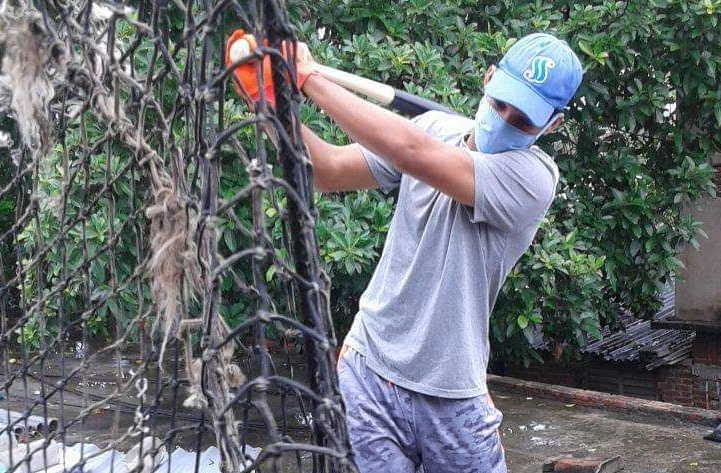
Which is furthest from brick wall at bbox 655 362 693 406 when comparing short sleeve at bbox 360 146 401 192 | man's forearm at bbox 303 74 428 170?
man's forearm at bbox 303 74 428 170

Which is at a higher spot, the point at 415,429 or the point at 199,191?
the point at 199,191

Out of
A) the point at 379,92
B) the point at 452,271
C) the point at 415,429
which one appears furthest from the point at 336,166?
the point at 415,429

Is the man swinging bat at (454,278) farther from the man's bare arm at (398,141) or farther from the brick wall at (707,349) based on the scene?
the brick wall at (707,349)

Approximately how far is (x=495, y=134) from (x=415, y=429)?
760mm

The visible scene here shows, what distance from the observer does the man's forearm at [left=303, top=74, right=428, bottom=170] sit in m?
2.01

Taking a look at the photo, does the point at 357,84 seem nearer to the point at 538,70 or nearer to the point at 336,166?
the point at 336,166

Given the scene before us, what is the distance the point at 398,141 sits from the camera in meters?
2.06

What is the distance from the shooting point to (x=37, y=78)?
6.54 feet

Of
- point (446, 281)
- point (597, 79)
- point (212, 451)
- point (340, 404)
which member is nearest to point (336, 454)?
point (340, 404)

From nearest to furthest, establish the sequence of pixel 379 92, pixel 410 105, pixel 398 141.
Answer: pixel 398 141 → pixel 379 92 → pixel 410 105

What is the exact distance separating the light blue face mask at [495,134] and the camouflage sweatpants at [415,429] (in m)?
0.63

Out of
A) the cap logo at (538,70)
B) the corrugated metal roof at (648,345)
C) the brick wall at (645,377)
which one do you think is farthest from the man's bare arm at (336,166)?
the corrugated metal roof at (648,345)

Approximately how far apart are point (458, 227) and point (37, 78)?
39.4 inches

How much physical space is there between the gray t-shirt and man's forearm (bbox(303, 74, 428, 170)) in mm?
218
